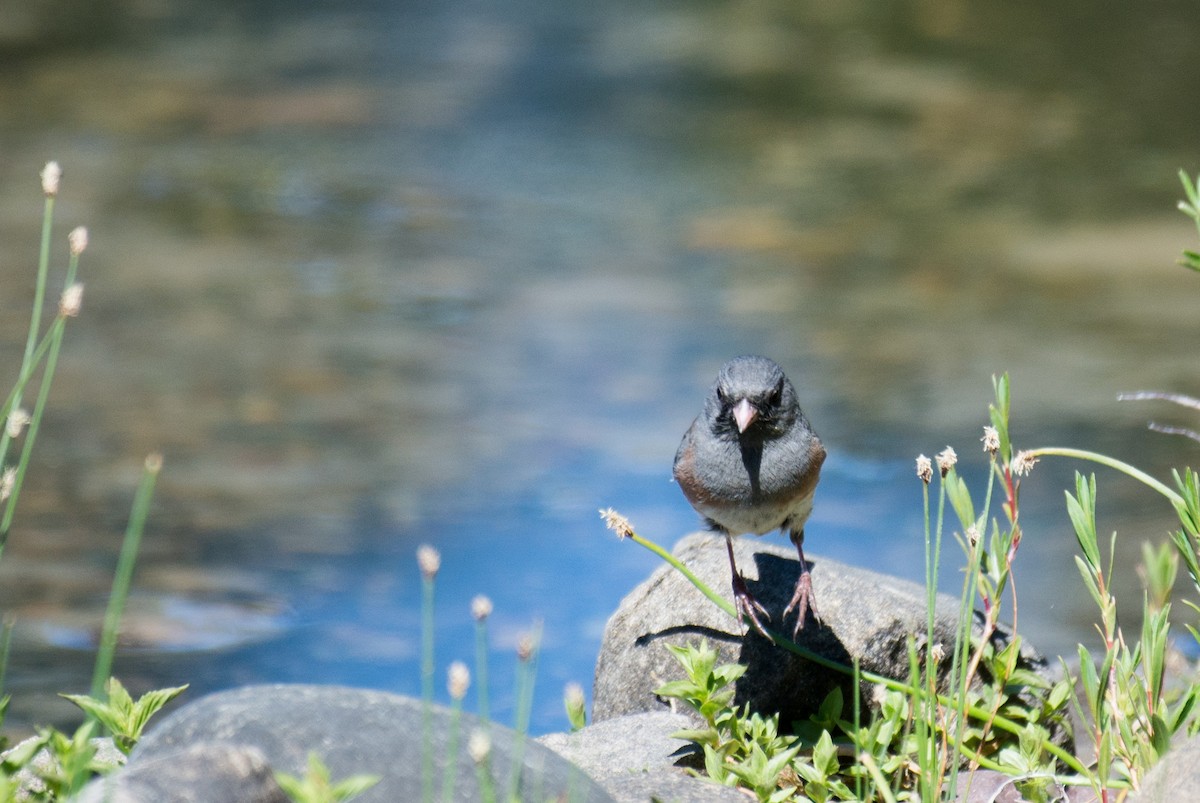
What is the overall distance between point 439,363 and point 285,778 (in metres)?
4.21

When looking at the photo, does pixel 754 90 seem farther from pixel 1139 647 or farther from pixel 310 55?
pixel 1139 647

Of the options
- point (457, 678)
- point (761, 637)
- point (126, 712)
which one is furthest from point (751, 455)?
point (457, 678)

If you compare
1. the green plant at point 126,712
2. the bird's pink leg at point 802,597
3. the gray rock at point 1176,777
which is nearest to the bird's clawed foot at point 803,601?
the bird's pink leg at point 802,597

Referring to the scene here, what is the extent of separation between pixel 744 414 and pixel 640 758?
26.6 inches

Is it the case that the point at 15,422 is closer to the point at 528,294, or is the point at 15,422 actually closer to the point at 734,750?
the point at 734,750

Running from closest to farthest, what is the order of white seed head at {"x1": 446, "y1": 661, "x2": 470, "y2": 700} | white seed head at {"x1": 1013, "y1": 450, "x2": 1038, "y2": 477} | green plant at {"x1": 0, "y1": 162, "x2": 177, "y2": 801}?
white seed head at {"x1": 446, "y1": 661, "x2": 470, "y2": 700} < green plant at {"x1": 0, "y1": 162, "x2": 177, "y2": 801} < white seed head at {"x1": 1013, "y1": 450, "x2": 1038, "y2": 477}

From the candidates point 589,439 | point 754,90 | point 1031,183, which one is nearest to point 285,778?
point 589,439

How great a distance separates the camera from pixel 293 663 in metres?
4.09

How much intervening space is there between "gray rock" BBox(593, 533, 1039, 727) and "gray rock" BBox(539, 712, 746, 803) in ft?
0.56

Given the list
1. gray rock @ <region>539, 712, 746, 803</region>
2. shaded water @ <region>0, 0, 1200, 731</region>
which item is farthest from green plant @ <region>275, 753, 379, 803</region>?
shaded water @ <region>0, 0, 1200, 731</region>

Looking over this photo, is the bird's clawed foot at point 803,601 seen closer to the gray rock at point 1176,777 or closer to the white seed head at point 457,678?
the gray rock at point 1176,777

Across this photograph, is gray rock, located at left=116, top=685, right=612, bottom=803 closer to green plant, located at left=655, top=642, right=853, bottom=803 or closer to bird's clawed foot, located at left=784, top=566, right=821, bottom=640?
green plant, located at left=655, top=642, right=853, bottom=803

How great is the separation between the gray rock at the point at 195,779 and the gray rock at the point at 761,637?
1.21m

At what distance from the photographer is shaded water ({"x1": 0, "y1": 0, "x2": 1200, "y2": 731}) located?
180 inches
